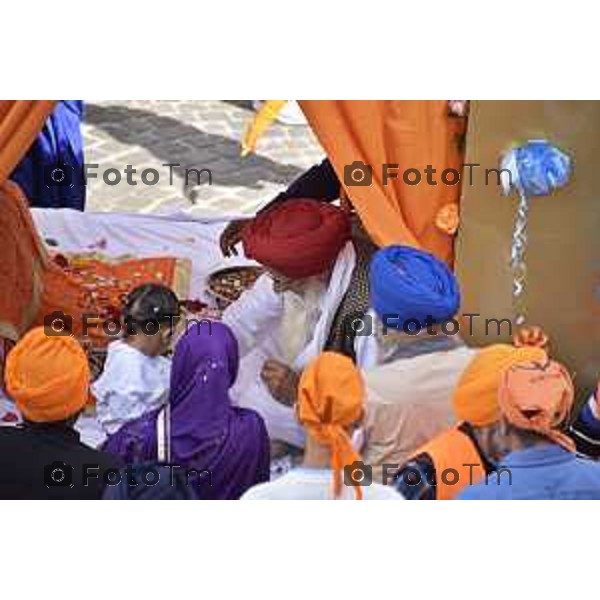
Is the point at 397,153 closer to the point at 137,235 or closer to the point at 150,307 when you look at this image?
the point at 150,307

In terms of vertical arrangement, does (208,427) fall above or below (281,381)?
below

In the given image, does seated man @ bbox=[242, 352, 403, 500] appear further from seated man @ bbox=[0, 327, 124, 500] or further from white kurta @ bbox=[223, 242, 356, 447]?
white kurta @ bbox=[223, 242, 356, 447]

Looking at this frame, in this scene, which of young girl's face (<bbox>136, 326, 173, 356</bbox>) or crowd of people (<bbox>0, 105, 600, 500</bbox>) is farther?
young girl's face (<bbox>136, 326, 173, 356</bbox>)

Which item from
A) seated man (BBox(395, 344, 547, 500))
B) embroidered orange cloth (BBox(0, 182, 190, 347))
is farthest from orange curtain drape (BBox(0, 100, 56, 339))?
seated man (BBox(395, 344, 547, 500))

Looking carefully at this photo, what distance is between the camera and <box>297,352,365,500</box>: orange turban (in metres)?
4.59

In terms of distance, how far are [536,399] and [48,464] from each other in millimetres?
1682

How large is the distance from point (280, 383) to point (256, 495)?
942mm

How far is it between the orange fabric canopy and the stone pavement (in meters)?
2.46

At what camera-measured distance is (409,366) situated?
5121 millimetres

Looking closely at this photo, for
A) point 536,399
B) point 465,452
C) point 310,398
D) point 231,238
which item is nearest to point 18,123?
point 310,398

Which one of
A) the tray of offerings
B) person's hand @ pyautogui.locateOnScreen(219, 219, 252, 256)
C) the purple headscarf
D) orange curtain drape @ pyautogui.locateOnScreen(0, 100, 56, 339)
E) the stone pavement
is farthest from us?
the stone pavement

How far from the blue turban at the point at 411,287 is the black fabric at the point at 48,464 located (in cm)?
116

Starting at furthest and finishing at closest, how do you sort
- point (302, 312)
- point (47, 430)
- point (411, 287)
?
1. point (302, 312)
2. point (411, 287)
3. point (47, 430)

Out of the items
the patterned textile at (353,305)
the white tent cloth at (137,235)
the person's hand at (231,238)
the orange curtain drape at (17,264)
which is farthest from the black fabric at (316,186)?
the orange curtain drape at (17,264)
